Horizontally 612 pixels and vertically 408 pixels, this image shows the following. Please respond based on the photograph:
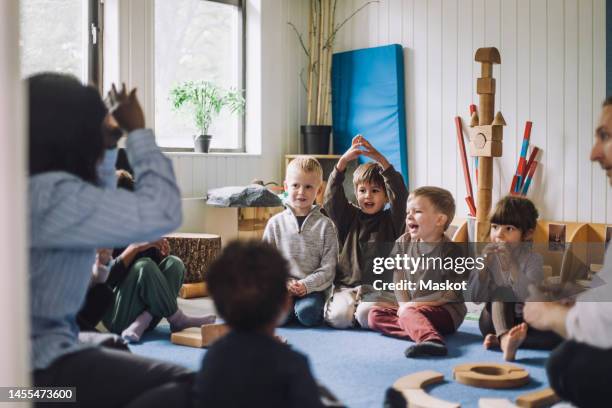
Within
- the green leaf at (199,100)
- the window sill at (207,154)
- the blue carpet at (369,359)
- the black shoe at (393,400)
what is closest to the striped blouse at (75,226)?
the black shoe at (393,400)

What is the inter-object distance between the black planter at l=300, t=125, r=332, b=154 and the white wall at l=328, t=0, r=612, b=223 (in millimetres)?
590

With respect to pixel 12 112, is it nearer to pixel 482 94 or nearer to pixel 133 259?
pixel 133 259

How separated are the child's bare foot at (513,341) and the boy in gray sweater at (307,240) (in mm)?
755

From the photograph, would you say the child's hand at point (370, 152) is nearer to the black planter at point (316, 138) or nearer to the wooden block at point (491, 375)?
the wooden block at point (491, 375)

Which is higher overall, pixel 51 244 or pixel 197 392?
pixel 51 244

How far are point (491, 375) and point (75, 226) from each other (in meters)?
1.28

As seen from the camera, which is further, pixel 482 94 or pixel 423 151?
pixel 423 151

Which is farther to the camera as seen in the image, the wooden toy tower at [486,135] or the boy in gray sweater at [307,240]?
the wooden toy tower at [486,135]

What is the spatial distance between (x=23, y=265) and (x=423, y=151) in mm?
3627

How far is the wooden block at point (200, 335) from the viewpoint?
2.17 m

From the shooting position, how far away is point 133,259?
239cm

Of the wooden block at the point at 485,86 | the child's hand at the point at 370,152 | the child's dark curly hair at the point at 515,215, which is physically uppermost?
the wooden block at the point at 485,86

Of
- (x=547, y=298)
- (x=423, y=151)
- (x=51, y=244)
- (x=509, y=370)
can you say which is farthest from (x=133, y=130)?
(x=423, y=151)

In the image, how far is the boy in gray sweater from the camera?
8.59 feet
